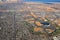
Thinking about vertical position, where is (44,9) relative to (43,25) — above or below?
above

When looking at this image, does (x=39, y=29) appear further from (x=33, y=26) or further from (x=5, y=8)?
(x=5, y=8)

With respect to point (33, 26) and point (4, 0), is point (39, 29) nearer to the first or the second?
point (33, 26)

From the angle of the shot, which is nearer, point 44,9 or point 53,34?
point 53,34

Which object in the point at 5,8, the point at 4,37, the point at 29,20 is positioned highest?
the point at 5,8

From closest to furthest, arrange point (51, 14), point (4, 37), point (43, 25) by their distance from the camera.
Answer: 1. point (4, 37)
2. point (43, 25)
3. point (51, 14)

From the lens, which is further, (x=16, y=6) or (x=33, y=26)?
(x=16, y=6)

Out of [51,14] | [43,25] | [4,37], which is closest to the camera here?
[4,37]

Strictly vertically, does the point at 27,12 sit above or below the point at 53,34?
above

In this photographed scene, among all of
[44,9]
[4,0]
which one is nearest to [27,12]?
[44,9]

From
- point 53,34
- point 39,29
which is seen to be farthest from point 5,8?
point 53,34
